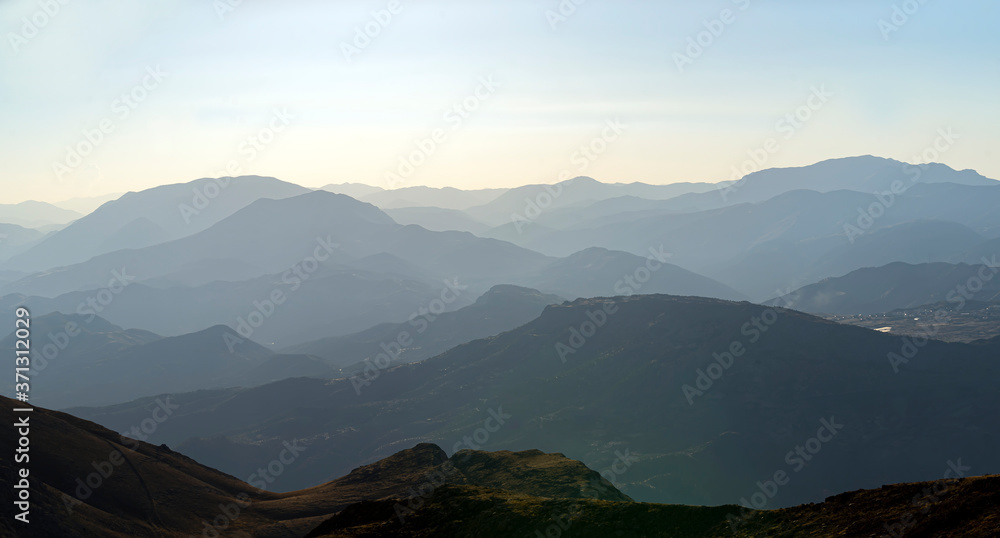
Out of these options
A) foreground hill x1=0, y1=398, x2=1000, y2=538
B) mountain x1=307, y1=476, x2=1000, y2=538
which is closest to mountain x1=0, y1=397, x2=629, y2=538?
foreground hill x1=0, y1=398, x2=1000, y2=538

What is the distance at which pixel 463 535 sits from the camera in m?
A: 57.6

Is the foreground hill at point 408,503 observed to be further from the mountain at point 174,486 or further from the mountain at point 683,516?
the mountain at point 174,486

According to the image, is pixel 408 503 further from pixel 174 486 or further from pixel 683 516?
pixel 174 486

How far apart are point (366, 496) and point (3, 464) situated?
151 ft

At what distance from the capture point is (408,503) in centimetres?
6519

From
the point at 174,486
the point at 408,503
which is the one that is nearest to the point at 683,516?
the point at 408,503

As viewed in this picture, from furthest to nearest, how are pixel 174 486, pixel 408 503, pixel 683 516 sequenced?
pixel 174 486 < pixel 408 503 < pixel 683 516

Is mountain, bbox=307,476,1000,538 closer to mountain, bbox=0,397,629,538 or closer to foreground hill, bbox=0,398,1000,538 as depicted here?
foreground hill, bbox=0,398,1000,538

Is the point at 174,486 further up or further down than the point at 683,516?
further up

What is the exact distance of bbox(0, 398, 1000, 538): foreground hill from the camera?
4253 cm

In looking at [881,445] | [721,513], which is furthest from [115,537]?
[881,445]

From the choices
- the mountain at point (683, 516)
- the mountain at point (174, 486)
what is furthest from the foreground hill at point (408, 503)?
the mountain at point (174, 486)

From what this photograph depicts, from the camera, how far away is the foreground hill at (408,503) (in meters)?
42.5

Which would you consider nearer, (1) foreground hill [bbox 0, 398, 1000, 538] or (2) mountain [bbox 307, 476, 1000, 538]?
(2) mountain [bbox 307, 476, 1000, 538]
